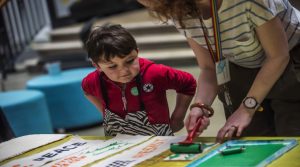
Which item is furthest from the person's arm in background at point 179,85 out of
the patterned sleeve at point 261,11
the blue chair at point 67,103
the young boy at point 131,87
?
the blue chair at point 67,103

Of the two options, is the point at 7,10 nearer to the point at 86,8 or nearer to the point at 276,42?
the point at 86,8

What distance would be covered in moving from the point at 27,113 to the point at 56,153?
3.17 meters

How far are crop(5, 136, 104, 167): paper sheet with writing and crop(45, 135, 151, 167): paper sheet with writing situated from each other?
0.04 meters

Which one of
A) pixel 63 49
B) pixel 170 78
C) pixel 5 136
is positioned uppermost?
pixel 170 78

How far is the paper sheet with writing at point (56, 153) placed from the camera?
2330 mm

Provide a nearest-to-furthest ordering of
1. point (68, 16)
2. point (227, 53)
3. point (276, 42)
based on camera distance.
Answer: point (276, 42) < point (227, 53) < point (68, 16)

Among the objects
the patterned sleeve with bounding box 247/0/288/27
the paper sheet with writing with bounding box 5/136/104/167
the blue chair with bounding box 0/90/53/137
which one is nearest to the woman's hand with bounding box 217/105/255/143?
the patterned sleeve with bounding box 247/0/288/27

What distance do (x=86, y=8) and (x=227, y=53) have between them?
9.62 m

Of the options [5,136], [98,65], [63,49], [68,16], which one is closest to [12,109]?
[5,136]

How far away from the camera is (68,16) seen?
37.9ft

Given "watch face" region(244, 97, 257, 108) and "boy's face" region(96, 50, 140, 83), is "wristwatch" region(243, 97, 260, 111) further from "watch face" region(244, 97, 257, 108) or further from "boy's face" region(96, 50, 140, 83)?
"boy's face" region(96, 50, 140, 83)

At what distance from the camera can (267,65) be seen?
88.5 inches

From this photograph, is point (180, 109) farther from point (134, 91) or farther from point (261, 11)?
point (261, 11)

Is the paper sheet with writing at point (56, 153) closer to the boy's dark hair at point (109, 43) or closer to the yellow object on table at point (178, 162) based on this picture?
the yellow object on table at point (178, 162)
